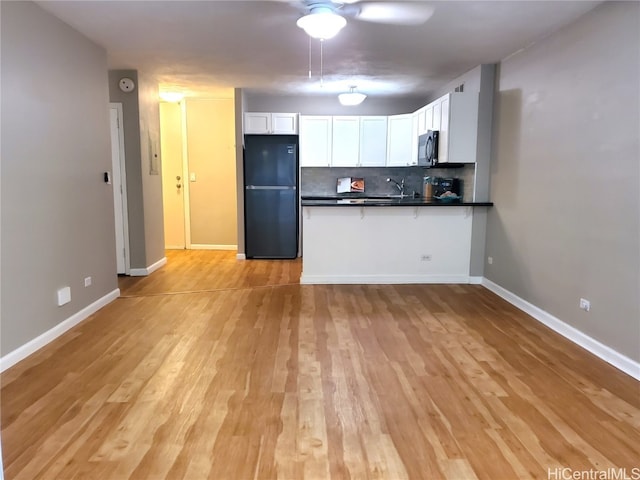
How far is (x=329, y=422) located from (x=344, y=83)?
14.7ft

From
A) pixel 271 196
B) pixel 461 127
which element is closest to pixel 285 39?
pixel 461 127

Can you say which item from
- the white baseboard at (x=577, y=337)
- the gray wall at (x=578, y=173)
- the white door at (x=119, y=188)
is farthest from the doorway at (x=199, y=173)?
the white baseboard at (x=577, y=337)

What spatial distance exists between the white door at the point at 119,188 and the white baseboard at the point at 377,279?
2.25 m

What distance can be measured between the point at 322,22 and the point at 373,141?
12.2 ft

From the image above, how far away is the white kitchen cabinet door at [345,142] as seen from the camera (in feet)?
21.3

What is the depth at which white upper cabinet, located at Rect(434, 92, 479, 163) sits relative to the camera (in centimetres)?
470

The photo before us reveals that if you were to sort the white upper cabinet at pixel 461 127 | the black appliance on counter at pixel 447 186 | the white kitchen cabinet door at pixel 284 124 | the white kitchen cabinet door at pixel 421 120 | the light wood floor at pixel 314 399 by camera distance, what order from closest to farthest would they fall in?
the light wood floor at pixel 314 399
the white upper cabinet at pixel 461 127
the black appliance on counter at pixel 447 186
the white kitchen cabinet door at pixel 421 120
the white kitchen cabinet door at pixel 284 124

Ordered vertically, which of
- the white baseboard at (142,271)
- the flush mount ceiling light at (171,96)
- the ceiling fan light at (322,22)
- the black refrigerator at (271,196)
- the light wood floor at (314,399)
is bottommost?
the light wood floor at (314,399)

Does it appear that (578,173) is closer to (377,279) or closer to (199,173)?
(377,279)

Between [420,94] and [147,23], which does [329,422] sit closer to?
[147,23]

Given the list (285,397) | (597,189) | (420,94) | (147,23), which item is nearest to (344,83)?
(420,94)

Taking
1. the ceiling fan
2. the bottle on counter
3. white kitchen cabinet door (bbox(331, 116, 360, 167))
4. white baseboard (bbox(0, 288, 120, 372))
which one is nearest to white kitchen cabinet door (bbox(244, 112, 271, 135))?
white kitchen cabinet door (bbox(331, 116, 360, 167))

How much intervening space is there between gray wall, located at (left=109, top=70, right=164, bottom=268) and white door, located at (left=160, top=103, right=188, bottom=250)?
52.8 inches

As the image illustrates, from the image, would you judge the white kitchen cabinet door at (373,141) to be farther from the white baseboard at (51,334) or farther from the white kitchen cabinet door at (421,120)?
the white baseboard at (51,334)
